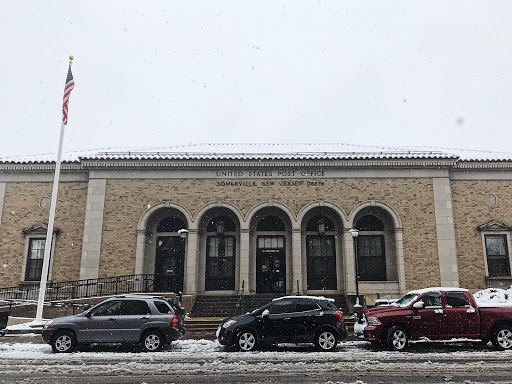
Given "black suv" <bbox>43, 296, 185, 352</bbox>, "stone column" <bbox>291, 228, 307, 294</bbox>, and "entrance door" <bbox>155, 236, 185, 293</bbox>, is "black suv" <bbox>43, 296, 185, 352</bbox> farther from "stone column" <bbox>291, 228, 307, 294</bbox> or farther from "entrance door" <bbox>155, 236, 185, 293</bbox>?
"stone column" <bbox>291, 228, 307, 294</bbox>

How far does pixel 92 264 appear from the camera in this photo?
19.5m

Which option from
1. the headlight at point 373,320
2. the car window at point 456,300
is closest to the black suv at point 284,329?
the headlight at point 373,320

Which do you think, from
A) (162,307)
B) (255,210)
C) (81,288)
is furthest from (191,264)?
(162,307)

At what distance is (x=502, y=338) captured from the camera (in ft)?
37.4

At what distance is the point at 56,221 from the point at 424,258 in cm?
1763

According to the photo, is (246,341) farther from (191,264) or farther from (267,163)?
(267,163)

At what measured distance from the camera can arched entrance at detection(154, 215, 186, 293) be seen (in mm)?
20719

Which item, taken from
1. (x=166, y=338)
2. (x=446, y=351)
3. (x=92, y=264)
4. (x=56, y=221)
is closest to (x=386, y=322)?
(x=446, y=351)

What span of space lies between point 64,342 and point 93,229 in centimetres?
922

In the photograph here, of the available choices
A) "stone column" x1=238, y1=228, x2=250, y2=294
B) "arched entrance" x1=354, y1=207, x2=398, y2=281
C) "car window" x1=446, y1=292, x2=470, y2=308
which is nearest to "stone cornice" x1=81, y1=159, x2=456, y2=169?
"arched entrance" x1=354, y1=207, x2=398, y2=281

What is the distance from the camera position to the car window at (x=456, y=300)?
38.8 feet

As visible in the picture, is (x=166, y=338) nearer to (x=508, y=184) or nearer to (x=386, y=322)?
(x=386, y=322)

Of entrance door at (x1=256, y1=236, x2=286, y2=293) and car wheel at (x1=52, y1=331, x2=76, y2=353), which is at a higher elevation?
entrance door at (x1=256, y1=236, x2=286, y2=293)

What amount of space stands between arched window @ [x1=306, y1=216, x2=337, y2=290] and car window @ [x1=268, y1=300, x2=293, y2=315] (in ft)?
29.7
